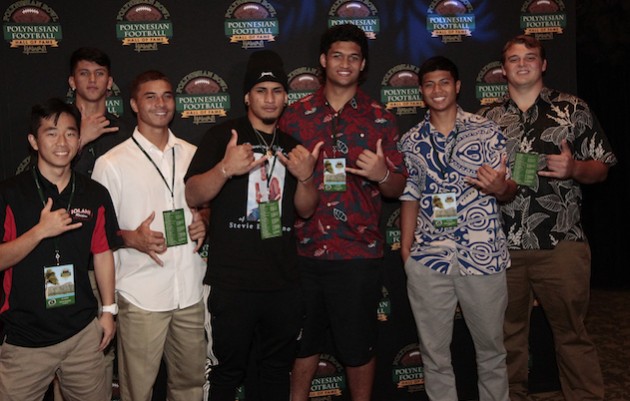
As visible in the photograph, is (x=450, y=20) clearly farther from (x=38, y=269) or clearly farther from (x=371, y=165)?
(x=38, y=269)

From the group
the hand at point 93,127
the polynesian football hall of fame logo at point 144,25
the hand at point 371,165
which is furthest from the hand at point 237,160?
the polynesian football hall of fame logo at point 144,25

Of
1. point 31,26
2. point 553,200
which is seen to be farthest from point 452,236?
point 31,26

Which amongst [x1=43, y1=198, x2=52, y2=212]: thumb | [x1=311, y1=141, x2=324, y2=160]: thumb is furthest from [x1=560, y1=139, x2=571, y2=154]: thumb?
[x1=43, y1=198, x2=52, y2=212]: thumb

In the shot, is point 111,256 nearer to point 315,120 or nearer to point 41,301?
point 41,301

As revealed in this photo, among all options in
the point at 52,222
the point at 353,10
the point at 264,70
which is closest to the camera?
the point at 52,222

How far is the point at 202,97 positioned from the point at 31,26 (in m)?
0.96

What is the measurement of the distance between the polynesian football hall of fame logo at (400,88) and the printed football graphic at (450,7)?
14.7 inches

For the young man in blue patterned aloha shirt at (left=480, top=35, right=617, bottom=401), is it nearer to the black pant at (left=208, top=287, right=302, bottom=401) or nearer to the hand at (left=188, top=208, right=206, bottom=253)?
the black pant at (left=208, top=287, right=302, bottom=401)

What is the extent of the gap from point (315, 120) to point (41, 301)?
1.44 metres

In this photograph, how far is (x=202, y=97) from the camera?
3.39 m

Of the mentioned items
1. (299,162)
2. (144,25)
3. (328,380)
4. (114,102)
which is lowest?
(328,380)

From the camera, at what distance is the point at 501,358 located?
3066mm

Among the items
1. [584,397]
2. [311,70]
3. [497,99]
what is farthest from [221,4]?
[584,397]

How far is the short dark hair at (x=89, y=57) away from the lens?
2.97 metres
